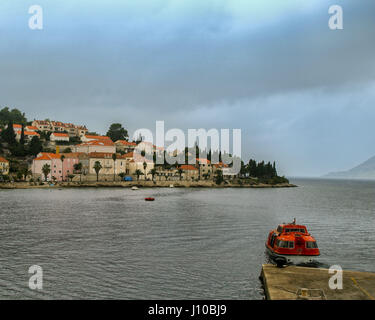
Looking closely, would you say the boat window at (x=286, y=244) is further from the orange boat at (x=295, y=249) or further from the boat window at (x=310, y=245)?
the boat window at (x=310, y=245)

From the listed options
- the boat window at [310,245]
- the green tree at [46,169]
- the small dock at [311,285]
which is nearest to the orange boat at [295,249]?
the boat window at [310,245]

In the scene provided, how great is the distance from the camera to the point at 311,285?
24.9 metres

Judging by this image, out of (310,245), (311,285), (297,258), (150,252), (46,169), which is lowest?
(150,252)

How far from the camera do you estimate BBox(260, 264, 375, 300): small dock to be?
22453 mm

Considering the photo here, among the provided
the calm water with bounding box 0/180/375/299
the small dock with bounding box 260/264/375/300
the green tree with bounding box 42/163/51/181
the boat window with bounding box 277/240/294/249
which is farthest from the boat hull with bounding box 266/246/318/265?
the green tree with bounding box 42/163/51/181

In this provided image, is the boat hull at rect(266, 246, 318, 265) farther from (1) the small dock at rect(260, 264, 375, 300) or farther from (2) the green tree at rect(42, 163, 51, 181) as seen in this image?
(2) the green tree at rect(42, 163, 51, 181)

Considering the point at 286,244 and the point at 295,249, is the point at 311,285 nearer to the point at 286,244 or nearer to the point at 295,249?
the point at 295,249

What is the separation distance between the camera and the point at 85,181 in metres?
199

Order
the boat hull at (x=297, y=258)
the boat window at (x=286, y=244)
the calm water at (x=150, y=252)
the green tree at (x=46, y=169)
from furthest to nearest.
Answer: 1. the green tree at (x=46, y=169)
2. the boat window at (x=286, y=244)
3. the boat hull at (x=297, y=258)
4. the calm water at (x=150, y=252)

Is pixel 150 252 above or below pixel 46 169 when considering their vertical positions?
below

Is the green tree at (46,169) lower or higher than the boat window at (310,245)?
higher

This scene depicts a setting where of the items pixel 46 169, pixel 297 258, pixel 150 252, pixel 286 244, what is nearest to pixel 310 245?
pixel 297 258

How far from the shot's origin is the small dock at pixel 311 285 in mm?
22453
